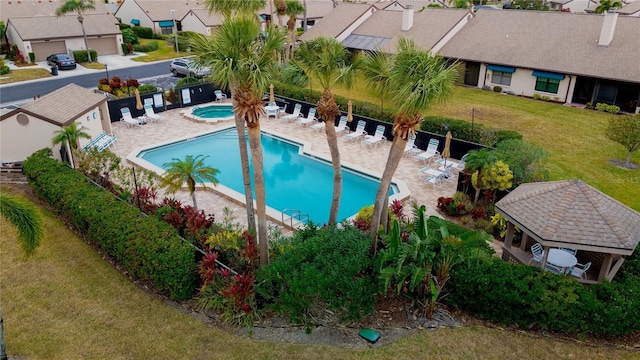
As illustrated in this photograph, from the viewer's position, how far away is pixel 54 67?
38.9 meters

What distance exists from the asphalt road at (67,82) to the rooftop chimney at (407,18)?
20.9 m

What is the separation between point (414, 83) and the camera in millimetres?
10547

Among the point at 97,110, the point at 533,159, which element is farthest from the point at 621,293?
the point at 97,110

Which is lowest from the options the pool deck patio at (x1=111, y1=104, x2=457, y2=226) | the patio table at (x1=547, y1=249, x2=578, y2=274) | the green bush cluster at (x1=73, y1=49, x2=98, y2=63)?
the pool deck patio at (x1=111, y1=104, x2=457, y2=226)

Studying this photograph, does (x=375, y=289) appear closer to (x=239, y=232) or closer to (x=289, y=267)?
(x=289, y=267)

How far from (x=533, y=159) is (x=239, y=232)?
11108 millimetres

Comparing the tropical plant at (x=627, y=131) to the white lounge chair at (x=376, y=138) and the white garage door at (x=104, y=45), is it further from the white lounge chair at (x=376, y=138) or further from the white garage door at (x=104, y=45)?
the white garage door at (x=104, y=45)

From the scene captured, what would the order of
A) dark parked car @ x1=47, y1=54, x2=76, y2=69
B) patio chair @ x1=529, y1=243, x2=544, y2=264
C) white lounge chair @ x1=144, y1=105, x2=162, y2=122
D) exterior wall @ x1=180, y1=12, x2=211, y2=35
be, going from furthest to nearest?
exterior wall @ x1=180, y1=12, x2=211, y2=35 < dark parked car @ x1=47, y1=54, x2=76, y2=69 < white lounge chair @ x1=144, y1=105, x2=162, y2=122 < patio chair @ x1=529, y1=243, x2=544, y2=264

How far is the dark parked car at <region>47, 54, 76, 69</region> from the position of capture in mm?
40625

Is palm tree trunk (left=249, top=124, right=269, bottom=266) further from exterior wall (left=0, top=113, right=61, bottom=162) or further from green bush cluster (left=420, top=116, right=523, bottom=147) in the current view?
exterior wall (left=0, top=113, right=61, bottom=162)

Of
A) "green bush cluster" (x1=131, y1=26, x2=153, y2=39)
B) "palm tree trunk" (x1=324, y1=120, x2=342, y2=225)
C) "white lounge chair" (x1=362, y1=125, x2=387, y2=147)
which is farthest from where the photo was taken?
"green bush cluster" (x1=131, y1=26, x2=153, y2=39)

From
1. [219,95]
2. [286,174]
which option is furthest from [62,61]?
[286,174]

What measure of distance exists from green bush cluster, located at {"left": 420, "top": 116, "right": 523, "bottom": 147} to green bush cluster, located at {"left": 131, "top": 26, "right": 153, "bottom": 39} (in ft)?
146

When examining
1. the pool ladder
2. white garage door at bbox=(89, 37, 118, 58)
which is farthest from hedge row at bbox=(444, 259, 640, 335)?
white garage door at bbox=(89, 37, 118, 58)
